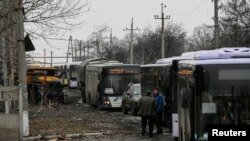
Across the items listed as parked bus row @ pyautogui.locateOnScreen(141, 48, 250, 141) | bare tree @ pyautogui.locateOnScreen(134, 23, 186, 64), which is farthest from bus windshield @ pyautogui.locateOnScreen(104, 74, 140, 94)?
bare tree @ pyautogui.locateOnScreen(134, 23, 186, 64)

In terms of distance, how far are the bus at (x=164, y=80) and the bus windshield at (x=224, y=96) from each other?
8205 mm

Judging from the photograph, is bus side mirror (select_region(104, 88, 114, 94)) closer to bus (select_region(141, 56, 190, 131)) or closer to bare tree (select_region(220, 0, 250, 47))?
bus (select_region(141, 56, 190, 131))

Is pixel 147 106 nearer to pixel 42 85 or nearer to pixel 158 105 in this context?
pixel 158 105

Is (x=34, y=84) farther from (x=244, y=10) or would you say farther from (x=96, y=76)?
(x=244, y=10)

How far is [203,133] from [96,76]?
1153 inches

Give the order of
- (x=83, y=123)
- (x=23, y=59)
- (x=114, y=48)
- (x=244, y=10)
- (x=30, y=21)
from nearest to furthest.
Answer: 1. (x=23, y=59)
2. (x=30, y=21)
3. (x=83, y=123)
4. (x=244, y=10)
5. (x=114, y=48)

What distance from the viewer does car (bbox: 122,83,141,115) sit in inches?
1309

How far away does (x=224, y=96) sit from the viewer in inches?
460

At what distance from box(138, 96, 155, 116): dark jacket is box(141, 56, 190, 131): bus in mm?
728

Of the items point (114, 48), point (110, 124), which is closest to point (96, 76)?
point (110, 124)

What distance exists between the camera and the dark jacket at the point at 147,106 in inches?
843

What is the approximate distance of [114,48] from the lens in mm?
122625

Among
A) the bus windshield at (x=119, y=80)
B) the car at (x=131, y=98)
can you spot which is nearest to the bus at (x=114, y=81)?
the bus windshield at (x=119, y=80)

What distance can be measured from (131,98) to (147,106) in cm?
1235
